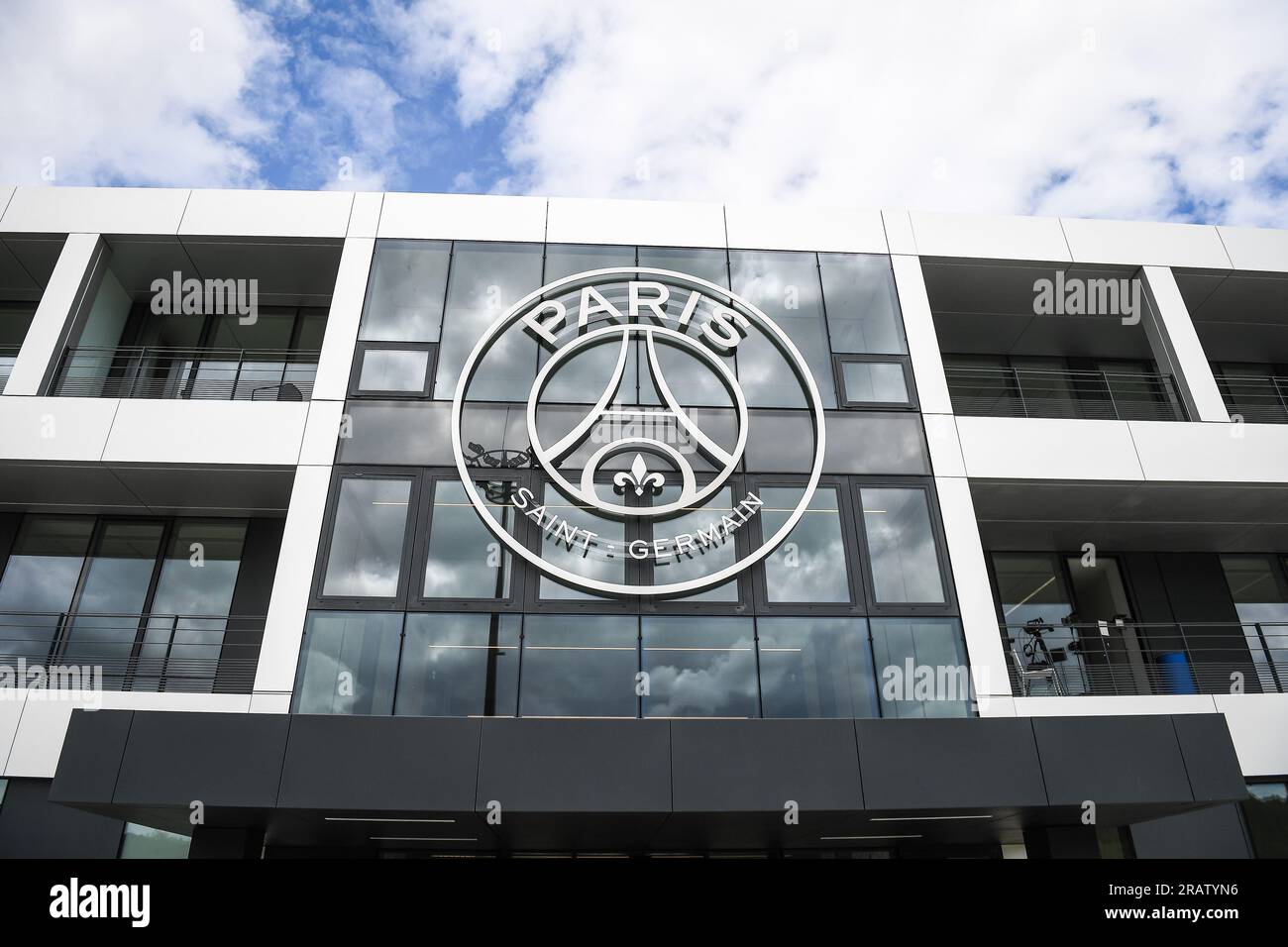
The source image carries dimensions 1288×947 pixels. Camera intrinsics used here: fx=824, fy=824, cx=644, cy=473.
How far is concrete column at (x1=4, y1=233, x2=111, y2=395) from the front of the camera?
11805 mm

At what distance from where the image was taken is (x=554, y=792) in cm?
804

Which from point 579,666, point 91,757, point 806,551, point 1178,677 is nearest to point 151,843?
point 91,757

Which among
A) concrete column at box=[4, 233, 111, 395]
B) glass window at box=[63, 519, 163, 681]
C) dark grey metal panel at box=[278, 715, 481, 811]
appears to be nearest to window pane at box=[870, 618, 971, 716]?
dark grey metal panel at box=[278, 715, 481, 811]

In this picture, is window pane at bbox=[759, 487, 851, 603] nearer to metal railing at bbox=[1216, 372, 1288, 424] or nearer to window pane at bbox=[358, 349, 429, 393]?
window pane at bbox=[358, 349, 429, 393]

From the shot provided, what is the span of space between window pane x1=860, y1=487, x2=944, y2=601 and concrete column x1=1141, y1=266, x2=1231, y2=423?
17.2 feet

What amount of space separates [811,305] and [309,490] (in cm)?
756

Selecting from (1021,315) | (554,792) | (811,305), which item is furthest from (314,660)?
(1021,315)

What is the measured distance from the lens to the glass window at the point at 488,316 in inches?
449

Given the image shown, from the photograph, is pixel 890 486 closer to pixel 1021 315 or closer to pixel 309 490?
pixel 1021 315

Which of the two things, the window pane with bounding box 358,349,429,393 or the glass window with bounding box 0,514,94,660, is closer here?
the window pane with bounding box 358,349,429,393

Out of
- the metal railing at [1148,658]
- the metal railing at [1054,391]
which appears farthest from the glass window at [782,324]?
the metal railing at [1148,658]

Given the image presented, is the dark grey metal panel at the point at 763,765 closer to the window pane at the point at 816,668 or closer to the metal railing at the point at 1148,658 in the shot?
the window pane at the point at 816,668

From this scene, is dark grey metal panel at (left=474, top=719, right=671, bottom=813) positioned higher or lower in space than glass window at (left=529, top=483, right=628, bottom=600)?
lower

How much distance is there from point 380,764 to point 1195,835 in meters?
10.2
